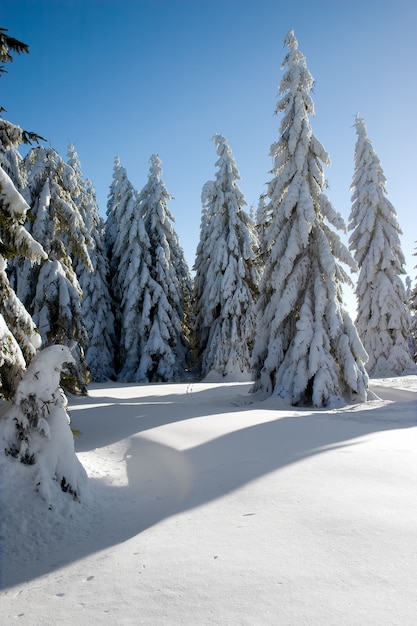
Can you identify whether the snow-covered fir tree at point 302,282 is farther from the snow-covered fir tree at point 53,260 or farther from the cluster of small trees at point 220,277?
the snow-covered fir tree at point 53,260

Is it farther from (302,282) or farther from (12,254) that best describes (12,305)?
→ (302,282)

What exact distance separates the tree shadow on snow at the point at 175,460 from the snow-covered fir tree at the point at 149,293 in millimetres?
13761

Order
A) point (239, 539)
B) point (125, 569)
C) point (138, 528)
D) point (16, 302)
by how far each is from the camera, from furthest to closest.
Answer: point (16, 302), point (138, 528), point (239, 539), point (125, 569)

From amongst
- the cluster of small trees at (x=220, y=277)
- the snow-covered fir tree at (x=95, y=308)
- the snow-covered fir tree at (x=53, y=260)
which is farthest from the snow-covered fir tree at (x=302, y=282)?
the snow-covered fir tree at (x=95, y=308)

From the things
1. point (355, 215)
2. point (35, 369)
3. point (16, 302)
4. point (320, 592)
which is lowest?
point (320, 592)

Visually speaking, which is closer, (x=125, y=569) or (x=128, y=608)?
(x=128, y=608)

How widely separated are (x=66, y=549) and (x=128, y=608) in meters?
1.54

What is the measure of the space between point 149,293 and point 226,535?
21.6m

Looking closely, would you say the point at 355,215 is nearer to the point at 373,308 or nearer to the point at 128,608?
the point at 373,308

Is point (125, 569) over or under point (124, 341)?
under

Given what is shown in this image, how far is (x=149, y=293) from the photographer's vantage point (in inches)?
963

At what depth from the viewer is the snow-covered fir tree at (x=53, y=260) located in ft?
43.9

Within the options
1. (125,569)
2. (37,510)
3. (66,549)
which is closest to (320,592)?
(125,569)

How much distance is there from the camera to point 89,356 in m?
24.0
